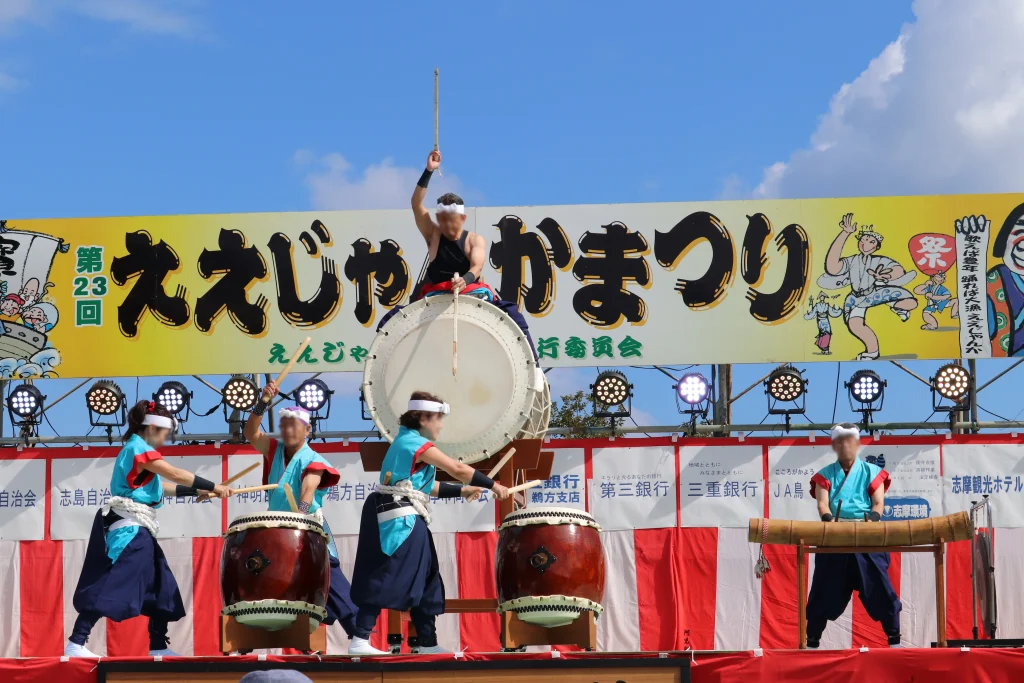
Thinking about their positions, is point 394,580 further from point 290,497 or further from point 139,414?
point 139,414

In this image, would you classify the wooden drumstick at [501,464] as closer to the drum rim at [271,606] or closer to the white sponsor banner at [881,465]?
the drum rim at [271,606]

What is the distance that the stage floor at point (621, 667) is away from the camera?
16.0 ft

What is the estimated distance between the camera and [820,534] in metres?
5.40

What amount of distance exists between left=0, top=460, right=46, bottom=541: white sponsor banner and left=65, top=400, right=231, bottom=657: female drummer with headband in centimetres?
463

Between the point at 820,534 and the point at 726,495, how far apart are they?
4571 millimetres

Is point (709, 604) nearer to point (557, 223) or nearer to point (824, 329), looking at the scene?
point (824, 329)

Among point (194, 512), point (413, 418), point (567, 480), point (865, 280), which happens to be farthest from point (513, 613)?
point (865, 280)

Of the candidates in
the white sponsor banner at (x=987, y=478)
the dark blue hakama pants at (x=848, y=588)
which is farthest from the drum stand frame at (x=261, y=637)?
the white sponsor banner at (x=987, y=478)

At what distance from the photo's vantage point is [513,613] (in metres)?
5.23

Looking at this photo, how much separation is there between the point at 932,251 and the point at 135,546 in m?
6.87

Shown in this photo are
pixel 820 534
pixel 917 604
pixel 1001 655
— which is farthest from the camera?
pixel 917 604

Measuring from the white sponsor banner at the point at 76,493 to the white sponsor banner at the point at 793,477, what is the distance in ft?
17.3

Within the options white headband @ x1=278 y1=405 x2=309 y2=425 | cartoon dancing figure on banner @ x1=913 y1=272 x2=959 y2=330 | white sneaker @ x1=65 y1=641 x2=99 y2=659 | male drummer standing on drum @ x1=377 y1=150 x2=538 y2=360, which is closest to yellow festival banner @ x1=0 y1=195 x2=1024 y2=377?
cartoon dancing figure on banner @ x1=913 y1=272 x2=959 y2=330

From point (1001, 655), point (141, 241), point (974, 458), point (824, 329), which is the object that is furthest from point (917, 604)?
point (141, 241)
